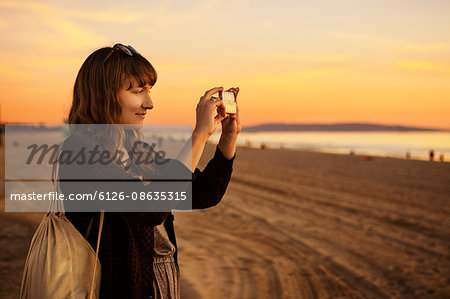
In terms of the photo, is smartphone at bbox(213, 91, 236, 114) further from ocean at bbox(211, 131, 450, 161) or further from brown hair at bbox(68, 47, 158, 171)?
ocean at bbox(211, 131, 450, 161)

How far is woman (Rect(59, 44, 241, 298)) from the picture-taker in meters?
1.42

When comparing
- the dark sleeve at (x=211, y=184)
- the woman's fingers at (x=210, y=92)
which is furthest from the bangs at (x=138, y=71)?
the dark sleeve at (x=211, y=184)

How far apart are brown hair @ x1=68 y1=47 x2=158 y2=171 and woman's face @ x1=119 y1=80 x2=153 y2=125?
2 centimetres

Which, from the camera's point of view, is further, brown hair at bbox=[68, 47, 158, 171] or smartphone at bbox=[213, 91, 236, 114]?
smartphone at bbox=[213, 91, 236, 114]

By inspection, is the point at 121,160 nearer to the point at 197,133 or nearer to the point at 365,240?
the point at 197,133

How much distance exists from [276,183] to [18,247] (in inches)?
387

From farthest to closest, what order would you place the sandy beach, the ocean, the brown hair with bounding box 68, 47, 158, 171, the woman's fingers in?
1. the ocean
2. the sandy beach
3. the woman's fingers
4. the brown hair with bounding box 68, 47, 158, 171

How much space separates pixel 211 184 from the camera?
1626mm

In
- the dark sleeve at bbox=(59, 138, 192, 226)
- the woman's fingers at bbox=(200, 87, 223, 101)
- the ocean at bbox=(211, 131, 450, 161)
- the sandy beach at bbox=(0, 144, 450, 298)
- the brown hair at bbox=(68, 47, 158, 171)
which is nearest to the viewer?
the dark sleeve at bbox=(59, 138, 192, 226)

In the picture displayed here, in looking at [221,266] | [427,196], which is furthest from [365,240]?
[427,196]

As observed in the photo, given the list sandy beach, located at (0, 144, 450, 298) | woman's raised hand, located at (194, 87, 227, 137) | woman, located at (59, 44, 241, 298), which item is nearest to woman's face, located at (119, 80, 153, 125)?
woman, located at (59, 44, 241, 298)

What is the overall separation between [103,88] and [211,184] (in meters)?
0.57

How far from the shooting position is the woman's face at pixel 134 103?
1.54m

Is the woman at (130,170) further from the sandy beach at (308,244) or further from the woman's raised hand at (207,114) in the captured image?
the sandy beach at (308,244)
